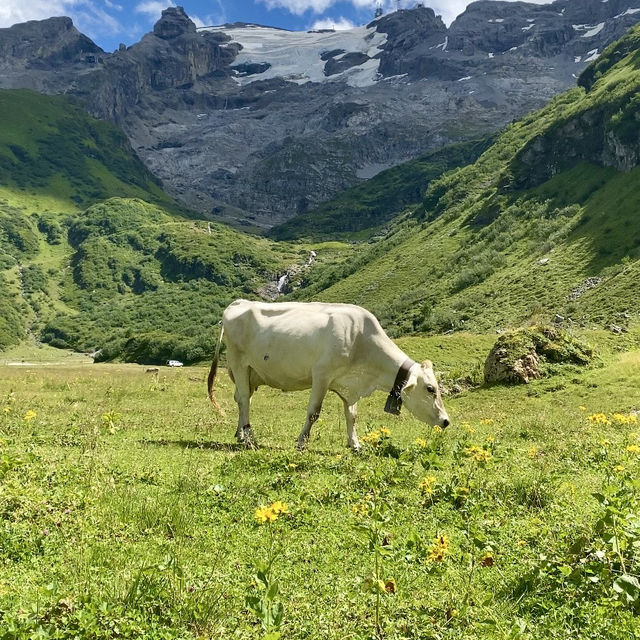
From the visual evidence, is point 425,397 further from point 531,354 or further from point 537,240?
point 537,240

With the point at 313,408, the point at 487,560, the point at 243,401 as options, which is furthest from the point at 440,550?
the point at 243,401

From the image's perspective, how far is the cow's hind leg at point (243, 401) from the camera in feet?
52.3

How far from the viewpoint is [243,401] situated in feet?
53.9

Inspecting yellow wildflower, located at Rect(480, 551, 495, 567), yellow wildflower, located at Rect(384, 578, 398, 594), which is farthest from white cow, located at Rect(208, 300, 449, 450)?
yellow wildflower, located at Rect(384, 578, 398, 594)

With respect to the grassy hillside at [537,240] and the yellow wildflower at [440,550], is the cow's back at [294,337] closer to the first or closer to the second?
the yellow wildflower at [440,550]

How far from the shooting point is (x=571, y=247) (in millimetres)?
101938

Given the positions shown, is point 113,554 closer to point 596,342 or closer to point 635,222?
point 596,342

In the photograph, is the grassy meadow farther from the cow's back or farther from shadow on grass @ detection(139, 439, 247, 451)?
the cow's back

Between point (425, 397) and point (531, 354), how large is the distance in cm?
1873

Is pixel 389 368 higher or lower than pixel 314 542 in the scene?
higher

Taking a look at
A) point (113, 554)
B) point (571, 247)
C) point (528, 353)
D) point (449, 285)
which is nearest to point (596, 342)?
point (528, 353)

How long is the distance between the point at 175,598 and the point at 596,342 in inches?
1395

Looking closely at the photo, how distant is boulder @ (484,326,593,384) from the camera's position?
29.7 metres

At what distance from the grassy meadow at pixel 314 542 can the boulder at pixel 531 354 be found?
16.0 metres
